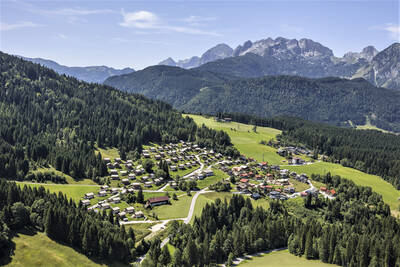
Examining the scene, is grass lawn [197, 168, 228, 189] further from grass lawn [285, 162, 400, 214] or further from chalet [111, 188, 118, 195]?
grass lawn [285, 162, 400, 214]

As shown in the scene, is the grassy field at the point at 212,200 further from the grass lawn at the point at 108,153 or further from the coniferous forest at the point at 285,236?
the grass lawn at the point at 108,153

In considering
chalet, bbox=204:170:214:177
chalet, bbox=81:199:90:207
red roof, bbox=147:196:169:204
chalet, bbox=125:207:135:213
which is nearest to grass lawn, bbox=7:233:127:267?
chalet, bbox=81:199:90:207

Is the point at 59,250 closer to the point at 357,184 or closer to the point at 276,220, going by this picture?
the point at 276,220

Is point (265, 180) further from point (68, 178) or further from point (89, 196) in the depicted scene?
point (68, 178)

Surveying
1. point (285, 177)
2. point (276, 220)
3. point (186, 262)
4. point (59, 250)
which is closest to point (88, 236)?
point (59, 250)

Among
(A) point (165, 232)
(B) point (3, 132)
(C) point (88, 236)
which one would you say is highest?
(B) point (3, 132)

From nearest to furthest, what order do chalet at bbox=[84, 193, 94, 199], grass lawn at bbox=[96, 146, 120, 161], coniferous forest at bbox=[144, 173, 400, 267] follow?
1. coniferous forest at bbox=[144, 173, 400, 267]
2. chalet at bbox=[84, 193, 94, 199]
3. grass lawn at bbox=[96, 146, 120, 161]

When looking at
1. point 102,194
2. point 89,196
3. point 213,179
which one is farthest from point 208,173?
point 89,196
